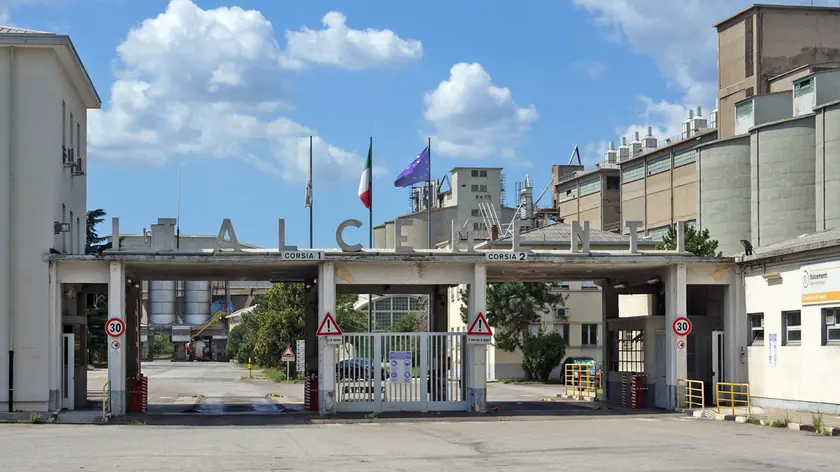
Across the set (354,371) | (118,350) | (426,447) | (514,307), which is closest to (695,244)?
(514,307)

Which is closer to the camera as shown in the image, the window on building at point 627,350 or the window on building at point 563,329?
the window on building at point 627,350

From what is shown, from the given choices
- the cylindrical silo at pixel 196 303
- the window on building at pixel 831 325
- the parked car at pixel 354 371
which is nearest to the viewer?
the window on building at pixel 831 325

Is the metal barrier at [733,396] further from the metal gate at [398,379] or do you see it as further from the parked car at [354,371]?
the parked car at [354,371]

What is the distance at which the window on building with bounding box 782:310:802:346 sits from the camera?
30.1 meters

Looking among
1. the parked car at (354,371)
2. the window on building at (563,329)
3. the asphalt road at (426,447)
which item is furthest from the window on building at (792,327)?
the window on building at (563,329)

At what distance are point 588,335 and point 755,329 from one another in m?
32.1

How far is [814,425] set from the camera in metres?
24.6

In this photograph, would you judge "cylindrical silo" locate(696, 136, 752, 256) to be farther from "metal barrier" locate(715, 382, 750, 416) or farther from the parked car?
the parked car

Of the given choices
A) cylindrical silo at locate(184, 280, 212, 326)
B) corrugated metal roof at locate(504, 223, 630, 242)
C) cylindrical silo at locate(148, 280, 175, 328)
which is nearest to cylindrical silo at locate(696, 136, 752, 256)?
corrugated metal roof at locate(504, 223, 630, 242)

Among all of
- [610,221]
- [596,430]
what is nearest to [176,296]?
[610,221]

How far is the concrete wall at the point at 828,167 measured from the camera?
45.7 metres

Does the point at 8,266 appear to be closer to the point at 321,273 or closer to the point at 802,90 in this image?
the point at 321,273

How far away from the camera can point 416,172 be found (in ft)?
139

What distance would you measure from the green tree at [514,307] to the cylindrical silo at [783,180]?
1143 centimetres
